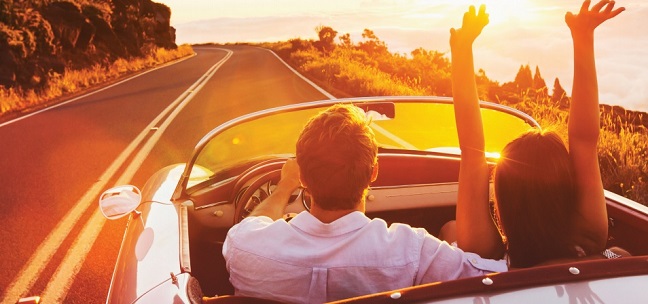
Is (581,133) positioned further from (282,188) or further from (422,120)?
(422,120)

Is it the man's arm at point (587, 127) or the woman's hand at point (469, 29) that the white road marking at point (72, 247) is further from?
the man's arm at point (587, 127)

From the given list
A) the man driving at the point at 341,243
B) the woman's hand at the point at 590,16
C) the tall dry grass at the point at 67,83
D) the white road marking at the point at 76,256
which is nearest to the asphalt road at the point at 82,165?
the white road marking at the point at 76,256

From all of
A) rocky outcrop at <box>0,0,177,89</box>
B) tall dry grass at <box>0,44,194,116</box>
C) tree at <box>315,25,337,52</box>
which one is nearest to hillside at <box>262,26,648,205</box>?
tree at <box>315,25,337,52</box>

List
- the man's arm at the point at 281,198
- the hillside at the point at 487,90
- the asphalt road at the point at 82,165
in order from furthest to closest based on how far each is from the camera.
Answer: the hillside at the point at 487,90 → the asphalt road at the point at 82,165 → the man's arm at the point at 281,198

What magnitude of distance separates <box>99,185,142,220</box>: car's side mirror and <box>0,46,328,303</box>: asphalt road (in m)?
1.87

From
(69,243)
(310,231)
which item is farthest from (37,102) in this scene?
(310,231)

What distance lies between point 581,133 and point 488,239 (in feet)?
1.59

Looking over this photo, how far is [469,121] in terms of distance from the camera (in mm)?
2203

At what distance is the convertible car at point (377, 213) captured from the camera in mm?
1782

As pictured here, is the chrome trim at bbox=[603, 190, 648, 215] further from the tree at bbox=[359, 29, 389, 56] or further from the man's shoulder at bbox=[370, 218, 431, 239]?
the tree at bbox=[359, 29, 389, 56]

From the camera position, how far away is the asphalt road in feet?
17.1

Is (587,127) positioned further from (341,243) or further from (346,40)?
(346,40)

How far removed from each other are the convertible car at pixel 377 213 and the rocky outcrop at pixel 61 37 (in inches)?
709

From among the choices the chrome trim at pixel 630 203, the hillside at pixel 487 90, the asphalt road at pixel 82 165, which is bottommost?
the asphalt road at pixel 82 165
